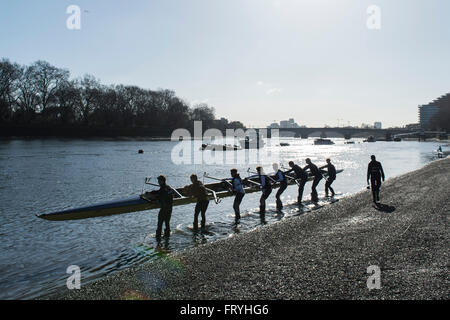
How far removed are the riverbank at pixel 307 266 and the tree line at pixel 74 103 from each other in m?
102

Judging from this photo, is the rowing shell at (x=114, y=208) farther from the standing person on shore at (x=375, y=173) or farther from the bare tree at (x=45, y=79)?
the bare tree at (x=45, y=79)

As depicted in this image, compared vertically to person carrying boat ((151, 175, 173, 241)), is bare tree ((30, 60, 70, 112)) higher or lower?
higher

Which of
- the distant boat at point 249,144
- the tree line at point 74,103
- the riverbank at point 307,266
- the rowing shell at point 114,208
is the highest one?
the tree line at point 74,103

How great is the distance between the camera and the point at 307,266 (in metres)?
8.27

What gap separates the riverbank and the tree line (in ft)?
333

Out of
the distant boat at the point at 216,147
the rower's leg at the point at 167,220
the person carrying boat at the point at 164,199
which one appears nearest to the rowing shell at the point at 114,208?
the rower's leg at the point at 167,220

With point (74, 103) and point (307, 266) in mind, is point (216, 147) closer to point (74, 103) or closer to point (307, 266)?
point (74, 103)

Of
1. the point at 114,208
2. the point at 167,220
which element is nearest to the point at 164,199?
the point at 167,220

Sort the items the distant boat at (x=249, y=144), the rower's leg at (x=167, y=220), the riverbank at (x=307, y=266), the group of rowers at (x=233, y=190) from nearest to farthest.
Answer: the riverbank at (x=307, y=266)
the group of rowers at (x=233, y=190)
the rower's leg at (x=167, y=220)
the distant boat at (x=249, y=144)

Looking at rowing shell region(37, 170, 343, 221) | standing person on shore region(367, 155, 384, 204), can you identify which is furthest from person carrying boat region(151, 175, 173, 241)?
standing person on shore region(367, 155, 384, 204)

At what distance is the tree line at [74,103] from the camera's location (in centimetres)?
9638

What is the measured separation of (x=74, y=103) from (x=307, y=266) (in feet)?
373

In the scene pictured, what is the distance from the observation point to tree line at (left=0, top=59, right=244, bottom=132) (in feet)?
316

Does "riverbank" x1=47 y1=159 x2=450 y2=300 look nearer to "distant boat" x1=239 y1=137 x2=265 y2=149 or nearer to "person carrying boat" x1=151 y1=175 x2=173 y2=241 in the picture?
"person carrying boat" x1=151 y1=175 x2=173 y2=241
